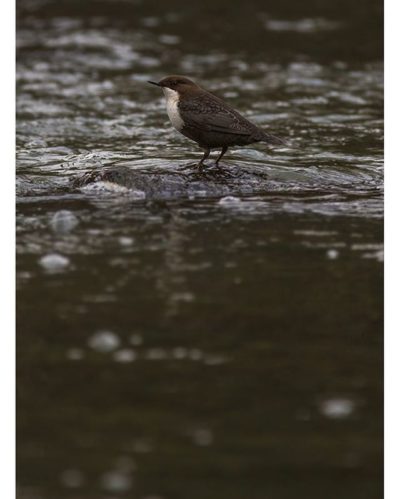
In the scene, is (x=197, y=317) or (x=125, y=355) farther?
(x=197, y=317)

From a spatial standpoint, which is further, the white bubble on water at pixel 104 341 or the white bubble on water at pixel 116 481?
the white bubble on water at pixel 104 341

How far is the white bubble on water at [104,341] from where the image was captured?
478 centimetres

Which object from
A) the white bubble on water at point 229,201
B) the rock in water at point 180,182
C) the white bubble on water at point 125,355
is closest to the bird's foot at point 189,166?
the rock in water at point 180,182

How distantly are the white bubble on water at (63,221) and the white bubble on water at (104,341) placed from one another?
5.72ft

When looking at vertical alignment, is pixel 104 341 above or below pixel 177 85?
below

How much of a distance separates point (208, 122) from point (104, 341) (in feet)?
11.6

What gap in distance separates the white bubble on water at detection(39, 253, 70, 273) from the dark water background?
1cm

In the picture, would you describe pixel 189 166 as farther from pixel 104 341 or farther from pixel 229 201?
pixel 104 341

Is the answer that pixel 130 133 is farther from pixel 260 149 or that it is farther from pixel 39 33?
pixel 39 33

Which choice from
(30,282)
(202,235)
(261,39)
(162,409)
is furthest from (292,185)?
(261,39)

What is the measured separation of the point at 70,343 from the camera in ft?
15.8

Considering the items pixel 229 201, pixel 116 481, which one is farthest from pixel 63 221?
pixel 116 481

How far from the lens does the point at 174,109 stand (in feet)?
27.0

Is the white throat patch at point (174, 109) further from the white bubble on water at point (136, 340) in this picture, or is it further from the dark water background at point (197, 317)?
the white bubble on water at point (136, 340)
